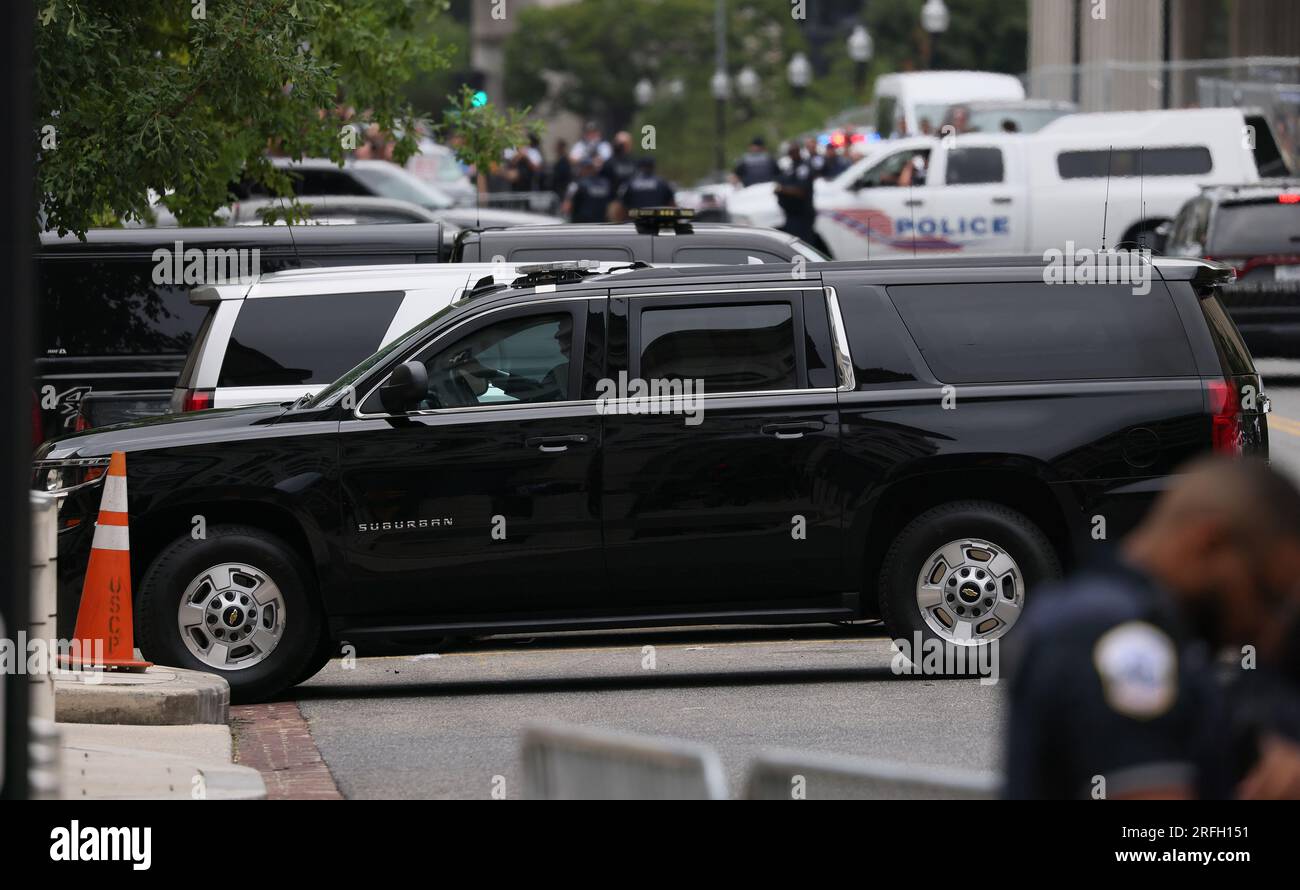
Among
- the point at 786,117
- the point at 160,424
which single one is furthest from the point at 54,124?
the point at 786,117

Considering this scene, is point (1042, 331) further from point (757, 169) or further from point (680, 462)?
point (757, 169)

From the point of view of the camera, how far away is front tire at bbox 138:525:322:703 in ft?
30.9

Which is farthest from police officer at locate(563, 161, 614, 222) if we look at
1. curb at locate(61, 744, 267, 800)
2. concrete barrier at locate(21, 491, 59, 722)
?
concrete barrier at locate(21, 491, 59, 722)

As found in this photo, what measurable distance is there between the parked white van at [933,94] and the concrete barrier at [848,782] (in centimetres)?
3347

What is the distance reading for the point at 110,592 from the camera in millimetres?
9148

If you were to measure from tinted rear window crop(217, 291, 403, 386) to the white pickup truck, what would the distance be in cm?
1568

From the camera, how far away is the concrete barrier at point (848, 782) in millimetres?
4379

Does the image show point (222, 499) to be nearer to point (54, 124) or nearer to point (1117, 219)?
point (54, 124)

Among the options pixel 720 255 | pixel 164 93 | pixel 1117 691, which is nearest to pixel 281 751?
pixel 1117 691

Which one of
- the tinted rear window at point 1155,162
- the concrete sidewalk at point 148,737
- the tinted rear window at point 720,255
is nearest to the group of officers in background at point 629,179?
the tinted rear window at point 1155,162

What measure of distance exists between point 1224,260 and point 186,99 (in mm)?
11109

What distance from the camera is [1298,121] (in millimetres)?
33500

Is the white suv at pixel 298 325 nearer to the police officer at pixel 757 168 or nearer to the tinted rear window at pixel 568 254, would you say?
the tinted rear window at pixel 568 254
